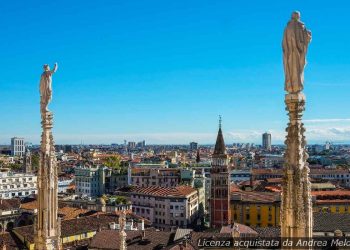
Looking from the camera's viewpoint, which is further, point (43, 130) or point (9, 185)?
point (9, 185)

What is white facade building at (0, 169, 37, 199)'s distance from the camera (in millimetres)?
72312

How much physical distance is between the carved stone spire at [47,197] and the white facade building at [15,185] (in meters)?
67.2

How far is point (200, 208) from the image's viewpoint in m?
72.6

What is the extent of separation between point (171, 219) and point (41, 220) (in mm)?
55864

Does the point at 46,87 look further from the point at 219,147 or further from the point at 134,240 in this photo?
the point at 219,147

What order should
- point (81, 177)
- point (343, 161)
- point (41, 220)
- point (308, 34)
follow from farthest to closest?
1. point (343, 161)
2. point (81, 177)
3. point (41, 220)
4. point (308, 34)

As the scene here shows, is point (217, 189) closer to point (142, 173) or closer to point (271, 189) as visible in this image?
point (271, 189)

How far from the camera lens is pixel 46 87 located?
30.5 feet

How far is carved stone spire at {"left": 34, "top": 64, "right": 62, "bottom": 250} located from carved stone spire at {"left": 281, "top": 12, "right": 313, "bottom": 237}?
4.69 metres

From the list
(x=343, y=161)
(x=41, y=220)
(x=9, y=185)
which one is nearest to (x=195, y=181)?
(x=9, y=185)

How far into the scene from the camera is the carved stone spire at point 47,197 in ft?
29.0

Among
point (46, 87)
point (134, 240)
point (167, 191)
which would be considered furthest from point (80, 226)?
point (46, 87)

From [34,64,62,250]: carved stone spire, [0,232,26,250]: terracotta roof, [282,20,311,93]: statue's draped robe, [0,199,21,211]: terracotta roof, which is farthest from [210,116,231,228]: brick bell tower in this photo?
[282,20,311,93]: statue's draped robe

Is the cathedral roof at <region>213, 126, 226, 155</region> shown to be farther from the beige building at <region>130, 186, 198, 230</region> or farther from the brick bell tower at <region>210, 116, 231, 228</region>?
the beige building at <region>130, 186, 198, 230</region>
